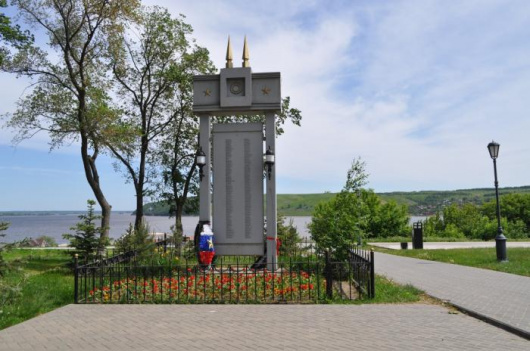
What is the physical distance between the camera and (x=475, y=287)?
1084 cm

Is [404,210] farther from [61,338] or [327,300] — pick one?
[61,338]

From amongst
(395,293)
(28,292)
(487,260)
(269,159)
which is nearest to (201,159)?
(269,159)

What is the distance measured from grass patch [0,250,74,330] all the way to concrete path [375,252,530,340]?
7443 millimetres

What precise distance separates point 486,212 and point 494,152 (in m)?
41.8

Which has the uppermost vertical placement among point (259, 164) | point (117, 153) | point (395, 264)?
point (117, 153)

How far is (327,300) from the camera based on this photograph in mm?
8945

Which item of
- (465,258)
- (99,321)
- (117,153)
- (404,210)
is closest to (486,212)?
(404,210)

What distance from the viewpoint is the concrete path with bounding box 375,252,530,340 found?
7699mm

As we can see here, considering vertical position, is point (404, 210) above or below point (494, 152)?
below

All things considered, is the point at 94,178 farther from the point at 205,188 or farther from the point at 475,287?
the point at 475,287

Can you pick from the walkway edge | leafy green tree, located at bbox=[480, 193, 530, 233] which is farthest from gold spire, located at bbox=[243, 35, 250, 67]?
leafy green tree, located at bbox=[480, 193, 530, 233]

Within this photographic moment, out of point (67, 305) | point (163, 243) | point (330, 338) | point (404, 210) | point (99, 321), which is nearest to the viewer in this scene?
point (330, 338)

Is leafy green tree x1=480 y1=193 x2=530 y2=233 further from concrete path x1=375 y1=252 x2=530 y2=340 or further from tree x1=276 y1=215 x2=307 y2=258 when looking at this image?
tree x1=276 y1=215 x2=307 y2=258

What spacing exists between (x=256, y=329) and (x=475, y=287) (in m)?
6.59
